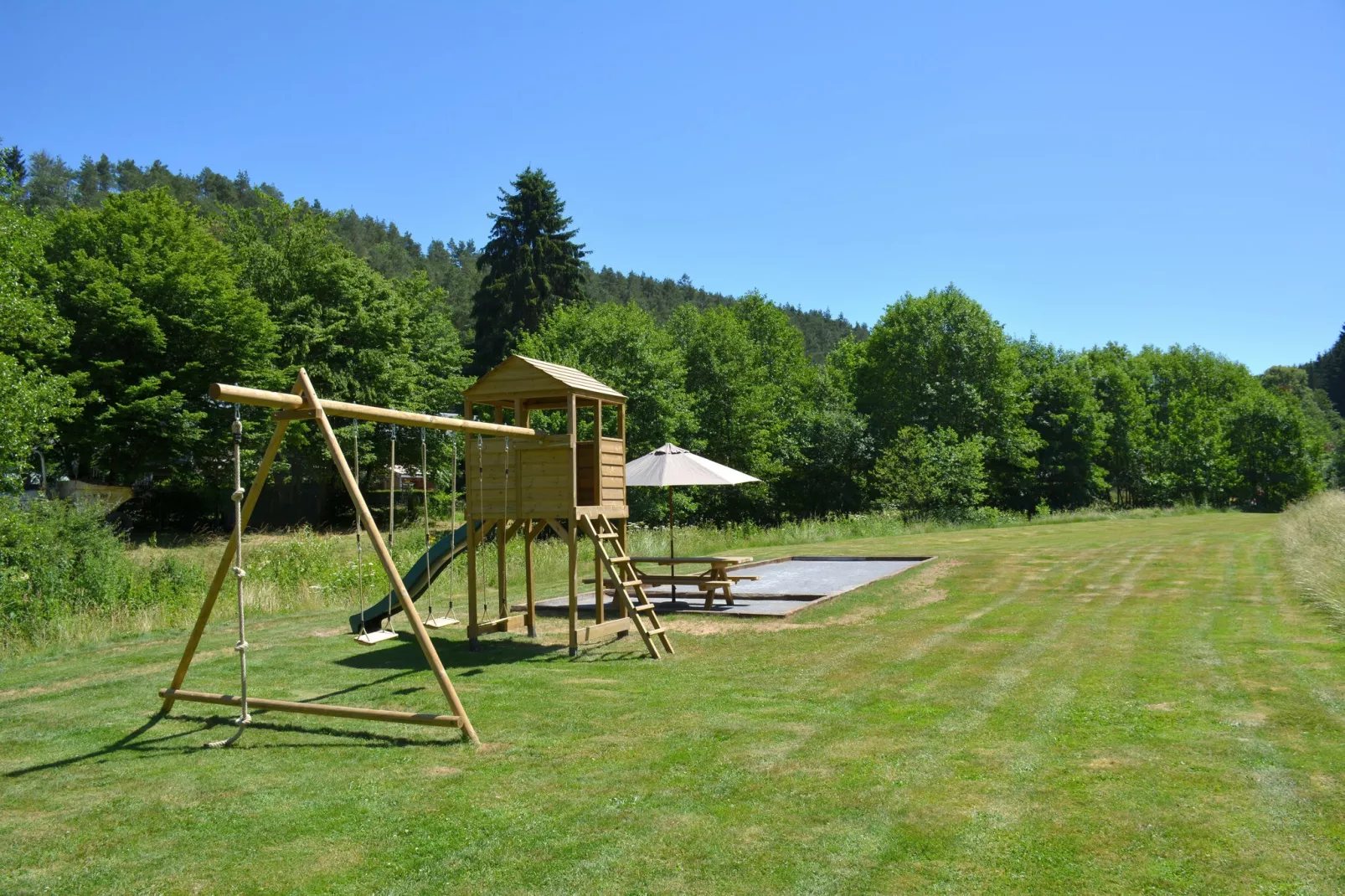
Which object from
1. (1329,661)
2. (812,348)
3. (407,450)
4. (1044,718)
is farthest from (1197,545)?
(812,348)

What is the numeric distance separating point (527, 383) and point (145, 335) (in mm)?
27718

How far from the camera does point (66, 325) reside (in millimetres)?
26359

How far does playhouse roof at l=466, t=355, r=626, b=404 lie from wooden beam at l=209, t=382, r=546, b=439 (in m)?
0.62

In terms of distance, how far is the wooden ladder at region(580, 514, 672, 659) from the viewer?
1102 centimetres

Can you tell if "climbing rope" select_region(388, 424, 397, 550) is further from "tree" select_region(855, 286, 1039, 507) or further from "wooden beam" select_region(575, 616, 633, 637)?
"tree" select_region(855, 286, 1039, 507)

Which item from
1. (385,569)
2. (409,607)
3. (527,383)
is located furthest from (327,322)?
(409,607)

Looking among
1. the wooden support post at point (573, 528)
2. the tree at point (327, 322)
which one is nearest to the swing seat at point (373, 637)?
the wooden support post at point (573, 528)

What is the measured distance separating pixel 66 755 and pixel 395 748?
2.52 meters

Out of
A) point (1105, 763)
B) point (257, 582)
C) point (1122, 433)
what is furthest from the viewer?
point (1122, 433)

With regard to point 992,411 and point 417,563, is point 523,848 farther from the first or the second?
point 992,411

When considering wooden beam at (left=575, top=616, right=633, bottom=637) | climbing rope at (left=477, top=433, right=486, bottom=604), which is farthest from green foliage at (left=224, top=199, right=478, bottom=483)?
wooden beam at (left=575, top=616, right=633, bottom=637)

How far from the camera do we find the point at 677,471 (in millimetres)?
15844

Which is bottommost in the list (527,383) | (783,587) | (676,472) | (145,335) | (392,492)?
(783,587)

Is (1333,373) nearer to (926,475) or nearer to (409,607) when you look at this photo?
(926,475)
